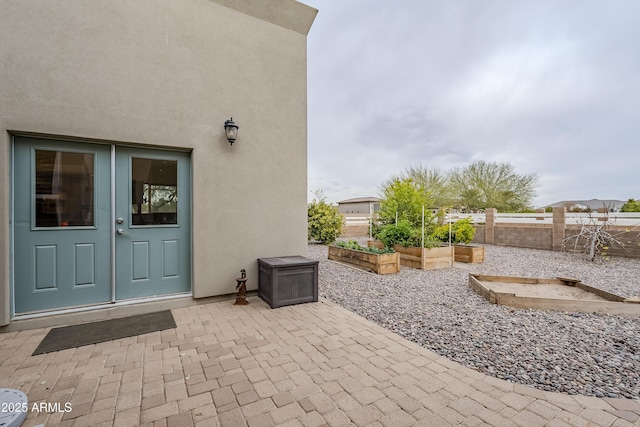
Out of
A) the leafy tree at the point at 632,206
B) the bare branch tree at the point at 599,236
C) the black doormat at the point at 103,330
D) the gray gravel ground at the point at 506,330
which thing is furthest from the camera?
the leafy tree at the point at 632,206

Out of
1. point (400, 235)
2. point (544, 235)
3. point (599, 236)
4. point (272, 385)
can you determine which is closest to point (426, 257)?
point (400, 235)

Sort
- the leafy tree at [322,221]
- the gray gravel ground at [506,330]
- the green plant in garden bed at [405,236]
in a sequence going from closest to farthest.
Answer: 1. the gray gravel ground at [506,330]
2. the green plant in garden bed at [405,236]
3. the leafy tree at [322,221]

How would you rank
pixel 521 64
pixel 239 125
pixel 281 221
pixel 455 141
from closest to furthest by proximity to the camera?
pixel 239 125
pixel 281 221
pixel 521 64
pixel 455 141

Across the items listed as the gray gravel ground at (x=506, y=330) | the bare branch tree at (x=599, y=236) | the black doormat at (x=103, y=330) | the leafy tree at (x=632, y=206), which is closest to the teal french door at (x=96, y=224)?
the black doormat at (x=103, y=330)

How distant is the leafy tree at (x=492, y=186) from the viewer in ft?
55.9

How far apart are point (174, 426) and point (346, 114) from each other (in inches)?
485

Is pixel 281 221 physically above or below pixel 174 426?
above

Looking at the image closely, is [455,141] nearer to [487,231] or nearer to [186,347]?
[487,231]

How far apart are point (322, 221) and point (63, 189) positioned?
8422 millimetres

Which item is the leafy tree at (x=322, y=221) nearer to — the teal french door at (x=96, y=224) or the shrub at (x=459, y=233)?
the shrub at (x=459, y=233)

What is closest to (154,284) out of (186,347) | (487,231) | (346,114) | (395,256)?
(186,347)

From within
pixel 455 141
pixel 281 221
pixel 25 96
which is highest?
pixel 455 141

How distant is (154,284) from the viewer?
12.1 ft

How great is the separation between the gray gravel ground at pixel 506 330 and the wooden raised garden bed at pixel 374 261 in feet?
0.82
